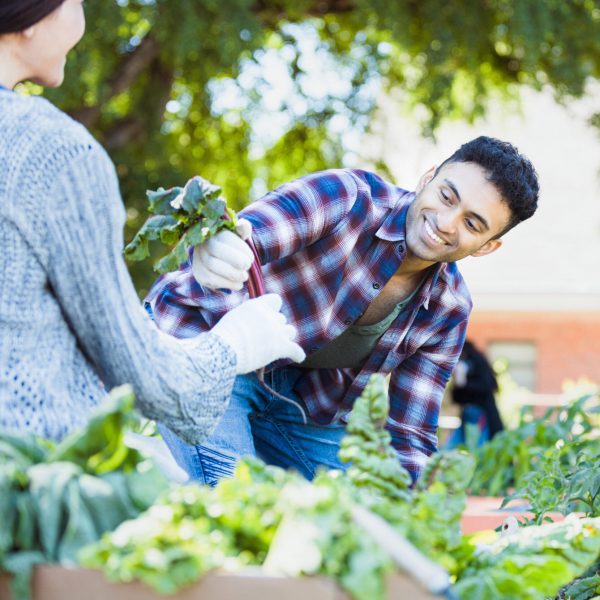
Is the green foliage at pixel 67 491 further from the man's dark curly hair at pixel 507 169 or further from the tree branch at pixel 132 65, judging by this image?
the tree branch at pixel 132 65

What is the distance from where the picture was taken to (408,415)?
114 inches

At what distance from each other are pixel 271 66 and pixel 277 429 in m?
5.37

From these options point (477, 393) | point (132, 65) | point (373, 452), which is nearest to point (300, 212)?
point (373, 452)

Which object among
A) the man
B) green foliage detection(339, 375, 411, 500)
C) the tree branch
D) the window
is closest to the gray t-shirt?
the man

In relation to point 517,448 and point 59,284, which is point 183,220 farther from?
point 517,448

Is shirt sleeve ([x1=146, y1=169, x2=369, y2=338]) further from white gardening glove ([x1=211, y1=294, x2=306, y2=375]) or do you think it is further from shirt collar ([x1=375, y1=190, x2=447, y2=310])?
white gardening glove ([x1=211, y1=294, x2=306, y2=375])

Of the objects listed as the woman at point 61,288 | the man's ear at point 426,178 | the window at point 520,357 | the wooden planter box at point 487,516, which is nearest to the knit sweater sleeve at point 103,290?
the woman at point 61,288

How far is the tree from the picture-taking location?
6.77 metres

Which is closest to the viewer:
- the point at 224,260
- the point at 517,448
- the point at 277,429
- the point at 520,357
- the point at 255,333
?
the point at 255,333

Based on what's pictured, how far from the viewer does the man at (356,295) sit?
2633mm

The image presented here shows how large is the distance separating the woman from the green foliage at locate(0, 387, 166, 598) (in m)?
0.13

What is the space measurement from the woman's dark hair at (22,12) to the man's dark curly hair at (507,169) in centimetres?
134

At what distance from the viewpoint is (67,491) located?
139 centimetres

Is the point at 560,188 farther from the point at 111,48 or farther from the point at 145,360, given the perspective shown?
the point at 145,360
